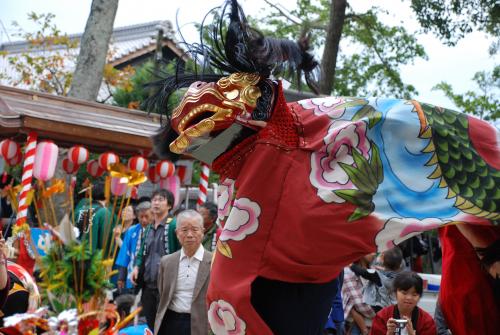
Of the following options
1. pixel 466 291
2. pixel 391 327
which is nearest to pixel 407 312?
pixel 391 327

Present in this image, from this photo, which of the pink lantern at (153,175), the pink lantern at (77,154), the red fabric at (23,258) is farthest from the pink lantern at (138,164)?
the red fabric at (23,258)

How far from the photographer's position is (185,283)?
20.0 feet

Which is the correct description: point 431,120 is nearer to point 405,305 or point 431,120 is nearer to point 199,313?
point 405,305

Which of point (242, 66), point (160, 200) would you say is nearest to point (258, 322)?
point (242, 66)

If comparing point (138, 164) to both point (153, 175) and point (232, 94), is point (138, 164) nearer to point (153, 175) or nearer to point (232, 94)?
point (153, 175)

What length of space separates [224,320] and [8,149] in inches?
281

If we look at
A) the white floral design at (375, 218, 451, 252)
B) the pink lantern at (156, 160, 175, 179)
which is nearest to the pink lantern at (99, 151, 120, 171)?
the pink lantern at (156, 160, 175, 179)

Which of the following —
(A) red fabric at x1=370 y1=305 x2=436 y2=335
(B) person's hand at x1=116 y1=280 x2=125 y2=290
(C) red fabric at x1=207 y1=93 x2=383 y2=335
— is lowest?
(A) red fabric at x1=370 y1=305 x2=436 y2=335

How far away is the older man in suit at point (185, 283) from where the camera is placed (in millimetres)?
6012

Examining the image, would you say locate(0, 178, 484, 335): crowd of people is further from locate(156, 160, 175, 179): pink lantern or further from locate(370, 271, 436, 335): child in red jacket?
locate(156, 160, 175, 179): pink lantern

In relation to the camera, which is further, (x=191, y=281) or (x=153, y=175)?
(x=153, y=175)

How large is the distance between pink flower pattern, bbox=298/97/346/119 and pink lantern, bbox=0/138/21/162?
6920 mm

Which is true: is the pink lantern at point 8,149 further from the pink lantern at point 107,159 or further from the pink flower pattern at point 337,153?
the pink flower pattern at point 337,153

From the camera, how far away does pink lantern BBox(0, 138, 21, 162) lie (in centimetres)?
996
